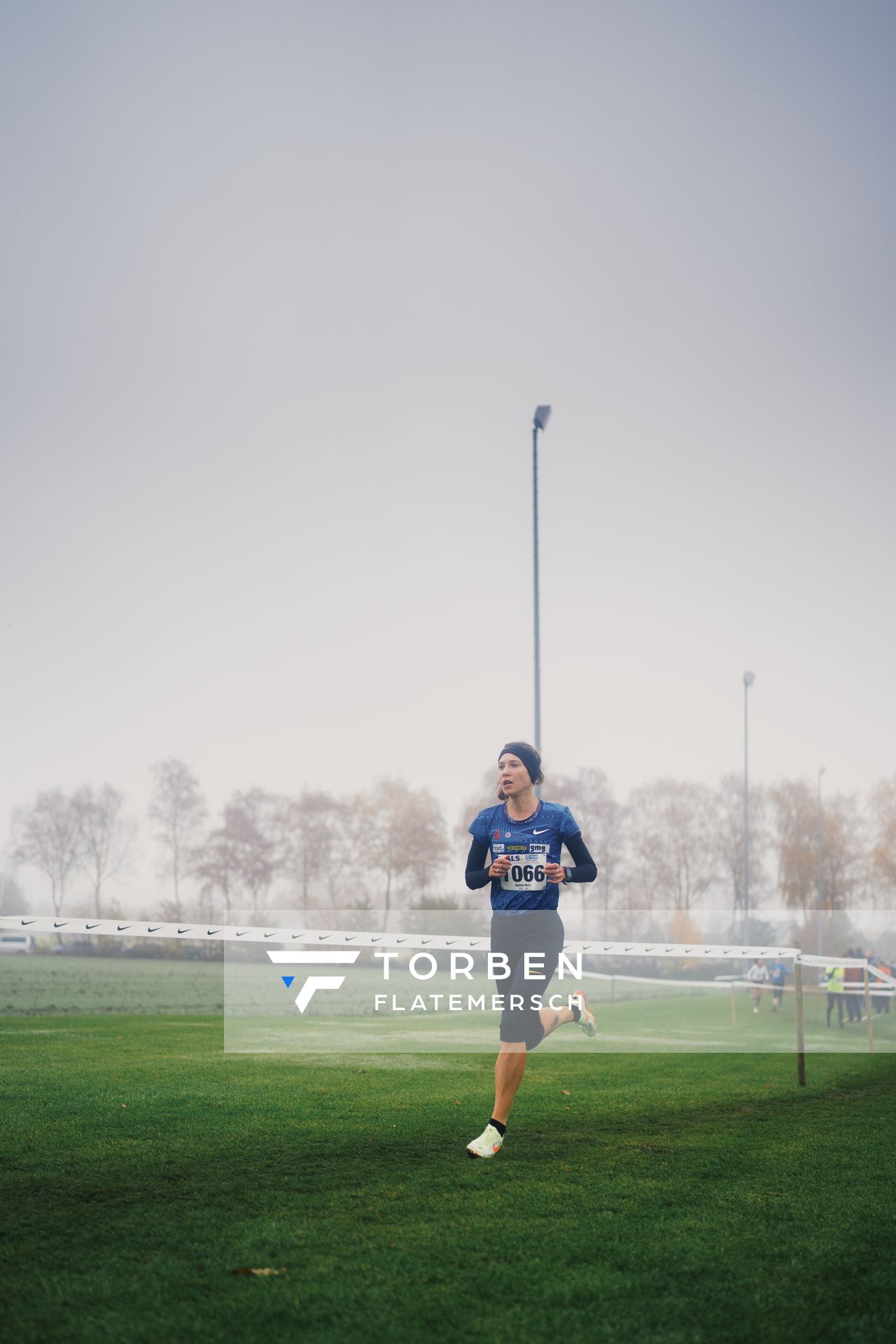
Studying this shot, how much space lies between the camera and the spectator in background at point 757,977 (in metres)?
25.4

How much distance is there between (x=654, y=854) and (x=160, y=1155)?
2554 inches

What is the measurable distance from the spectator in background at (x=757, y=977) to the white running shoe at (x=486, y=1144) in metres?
19.7

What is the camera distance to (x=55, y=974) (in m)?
33.0

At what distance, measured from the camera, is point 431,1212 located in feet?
16.8

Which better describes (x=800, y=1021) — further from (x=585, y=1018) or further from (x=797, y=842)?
(x=797, y=842)

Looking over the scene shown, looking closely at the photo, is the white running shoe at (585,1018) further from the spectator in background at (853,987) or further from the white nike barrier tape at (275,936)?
the spectator in background at (853,987)

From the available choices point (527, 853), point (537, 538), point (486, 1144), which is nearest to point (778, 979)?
point (537, 538)

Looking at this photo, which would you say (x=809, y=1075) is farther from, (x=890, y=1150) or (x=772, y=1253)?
(x=772, y=1253)

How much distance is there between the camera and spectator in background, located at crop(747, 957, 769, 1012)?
83.2 feet

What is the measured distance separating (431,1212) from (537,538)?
16639 mm

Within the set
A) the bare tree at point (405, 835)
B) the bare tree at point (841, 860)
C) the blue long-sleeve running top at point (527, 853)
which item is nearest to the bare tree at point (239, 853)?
the bare tree at point (405, 835)

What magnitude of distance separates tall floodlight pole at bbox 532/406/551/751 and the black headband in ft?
42.7

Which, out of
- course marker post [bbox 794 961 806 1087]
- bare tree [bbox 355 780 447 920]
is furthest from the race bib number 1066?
bare tree [bbox 355 780 447 920]
